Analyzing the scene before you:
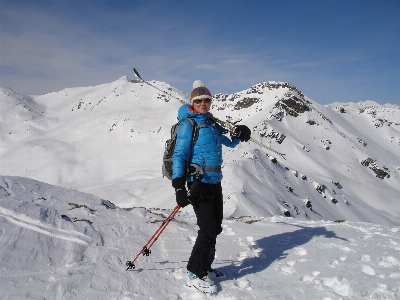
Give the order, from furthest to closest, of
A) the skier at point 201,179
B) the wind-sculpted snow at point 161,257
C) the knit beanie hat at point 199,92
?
the knit beanie hat at point 199,92 → the skier at point 201,179 → the wind-sculpted snow at point 161,257

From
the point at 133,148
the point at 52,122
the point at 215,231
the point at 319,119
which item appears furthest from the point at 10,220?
the point at 52,122

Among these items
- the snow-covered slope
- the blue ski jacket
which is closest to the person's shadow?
the blue ski jacket

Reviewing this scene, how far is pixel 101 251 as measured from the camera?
18.0ft

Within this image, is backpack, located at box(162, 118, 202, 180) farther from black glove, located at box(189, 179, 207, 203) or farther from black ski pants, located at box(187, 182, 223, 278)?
black ski pants, located at box(187, 182, 223, 278)

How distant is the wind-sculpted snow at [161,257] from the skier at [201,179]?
35cm

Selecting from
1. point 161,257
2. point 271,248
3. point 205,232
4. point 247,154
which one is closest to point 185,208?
point 271,248

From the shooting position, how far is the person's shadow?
520 centimetres

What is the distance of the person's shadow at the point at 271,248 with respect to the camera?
205 inches

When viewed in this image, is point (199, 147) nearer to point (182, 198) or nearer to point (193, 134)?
point (193, 134)

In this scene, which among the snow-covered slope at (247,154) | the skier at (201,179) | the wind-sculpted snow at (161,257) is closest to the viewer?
the wind-sculpted snow at (161,257)

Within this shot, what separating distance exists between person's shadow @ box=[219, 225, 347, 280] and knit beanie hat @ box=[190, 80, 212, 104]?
302cm

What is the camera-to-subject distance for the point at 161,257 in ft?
18.1

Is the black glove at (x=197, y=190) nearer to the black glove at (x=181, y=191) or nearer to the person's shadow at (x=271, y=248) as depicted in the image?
the black glove at (x=181, y=191)

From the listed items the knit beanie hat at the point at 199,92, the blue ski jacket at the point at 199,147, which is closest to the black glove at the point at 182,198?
the blue ski jacket at the point at 199,147
